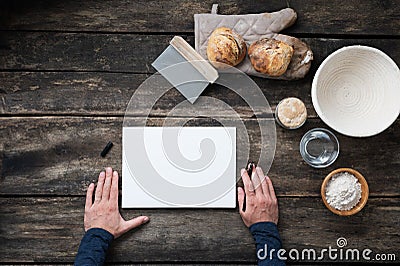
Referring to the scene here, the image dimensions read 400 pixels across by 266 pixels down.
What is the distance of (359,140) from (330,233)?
205 millimetres

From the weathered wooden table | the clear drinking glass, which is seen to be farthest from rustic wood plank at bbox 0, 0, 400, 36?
the clear drinking glass

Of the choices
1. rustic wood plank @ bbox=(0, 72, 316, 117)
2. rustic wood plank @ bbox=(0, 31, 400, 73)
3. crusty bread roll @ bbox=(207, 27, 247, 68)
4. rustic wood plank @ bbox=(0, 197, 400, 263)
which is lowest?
rustic wood plank @ bbox=(0, 197, 400, 263)

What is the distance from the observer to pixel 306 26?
1116 mm

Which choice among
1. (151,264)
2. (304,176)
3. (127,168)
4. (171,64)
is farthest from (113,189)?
(304,176)

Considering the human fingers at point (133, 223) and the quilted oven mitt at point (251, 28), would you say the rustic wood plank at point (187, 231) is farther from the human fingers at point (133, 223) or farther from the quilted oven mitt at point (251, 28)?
the quilted oven mitt at point (251, 28)

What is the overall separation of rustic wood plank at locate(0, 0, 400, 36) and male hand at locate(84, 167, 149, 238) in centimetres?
32

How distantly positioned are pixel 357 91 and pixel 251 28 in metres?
0.25

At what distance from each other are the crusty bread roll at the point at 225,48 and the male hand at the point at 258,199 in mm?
229

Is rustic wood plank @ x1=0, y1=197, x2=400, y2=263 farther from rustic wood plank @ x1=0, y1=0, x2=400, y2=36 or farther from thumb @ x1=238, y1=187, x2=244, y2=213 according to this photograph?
rustic wood plank @ x1=0, y1=0, x2=400, y2=36

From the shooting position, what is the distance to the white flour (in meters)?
1.07

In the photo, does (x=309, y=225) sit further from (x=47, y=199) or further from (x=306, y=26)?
(x=47, y=199)

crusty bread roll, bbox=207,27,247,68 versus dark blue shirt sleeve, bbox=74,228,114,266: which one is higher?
crusty bread roll, bbox=207,27,247,68

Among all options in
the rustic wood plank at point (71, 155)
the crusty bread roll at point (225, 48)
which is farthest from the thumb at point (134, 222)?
the crusty bread roll at point (225, 48)

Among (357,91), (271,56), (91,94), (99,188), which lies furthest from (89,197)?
(357,91)
